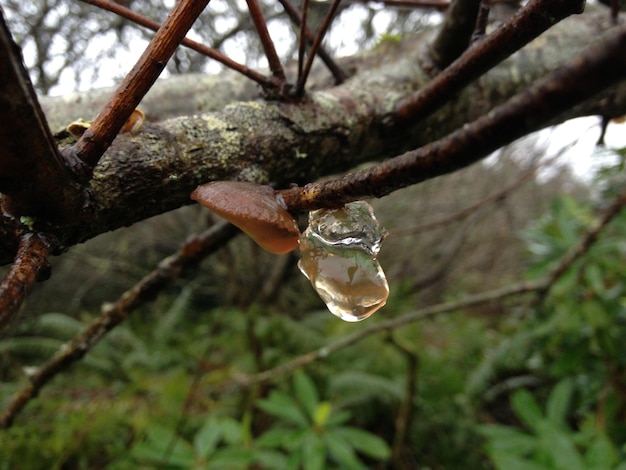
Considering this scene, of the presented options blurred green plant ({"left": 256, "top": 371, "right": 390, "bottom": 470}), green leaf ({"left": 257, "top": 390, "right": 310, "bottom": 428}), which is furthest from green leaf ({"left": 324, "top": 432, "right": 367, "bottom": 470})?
green leaf ({"left": 257, "top": 390, "right": 310, "bottom": 428})

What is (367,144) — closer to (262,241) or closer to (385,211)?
(262,241)

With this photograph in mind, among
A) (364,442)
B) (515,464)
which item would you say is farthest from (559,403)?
(364,442)

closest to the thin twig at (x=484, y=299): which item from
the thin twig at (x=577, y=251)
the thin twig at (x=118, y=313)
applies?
the thin twig at (x=577, y=251)

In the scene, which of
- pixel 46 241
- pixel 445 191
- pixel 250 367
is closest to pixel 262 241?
pixel 46 241

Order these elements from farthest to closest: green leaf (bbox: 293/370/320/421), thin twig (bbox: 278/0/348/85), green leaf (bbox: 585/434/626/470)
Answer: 1. green leaf (bbox: 293/370/320/421)
2. green leaf (bbox: 585/434/626/470)
3. thin twig (bbox: 278/0/348/85)

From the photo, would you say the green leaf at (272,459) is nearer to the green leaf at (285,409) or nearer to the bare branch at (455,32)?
the green leaf at (285,409)

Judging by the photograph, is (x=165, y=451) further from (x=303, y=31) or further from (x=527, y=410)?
(x=303, y=31)

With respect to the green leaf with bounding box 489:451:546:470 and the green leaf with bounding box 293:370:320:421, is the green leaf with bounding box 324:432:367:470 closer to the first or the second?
the green leaf with bounding box 293:370:320:421
